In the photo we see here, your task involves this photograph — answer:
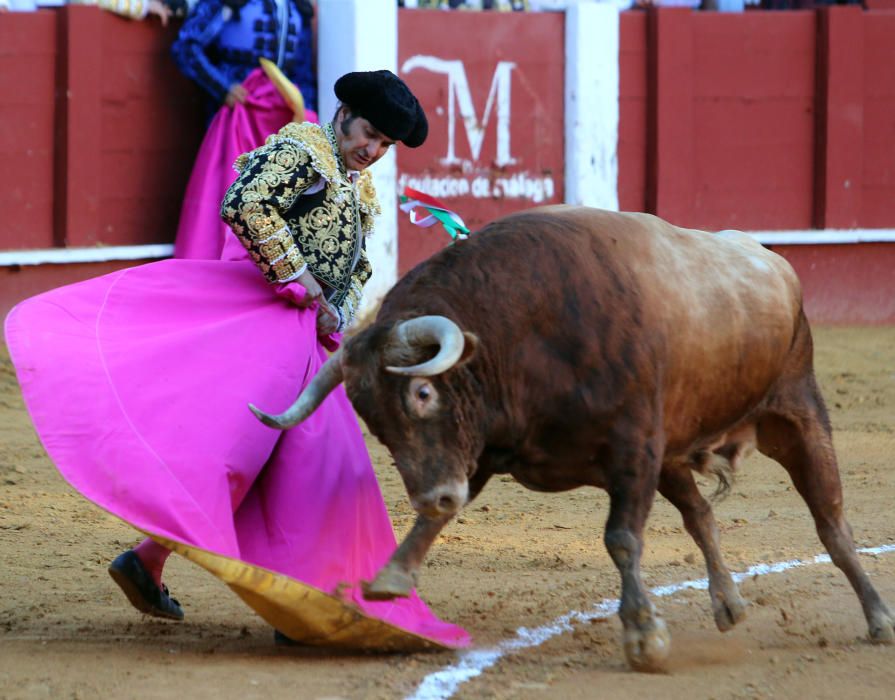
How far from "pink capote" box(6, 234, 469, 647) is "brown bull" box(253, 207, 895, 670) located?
0.20 metres

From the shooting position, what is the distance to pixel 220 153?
696 centimetres

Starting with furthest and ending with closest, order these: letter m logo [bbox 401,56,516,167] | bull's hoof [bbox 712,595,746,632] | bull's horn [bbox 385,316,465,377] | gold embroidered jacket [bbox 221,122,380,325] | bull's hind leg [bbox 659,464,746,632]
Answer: letter m logo [bbox 401,56,516,167] < bull's hind leg [bbox 659,464,746,632] < bull's hoof [bbox 712,595,746,632] < gold embroidered jacket [bbox 221,122,380,325] < bull's horn [bbox 385,316,465,377]

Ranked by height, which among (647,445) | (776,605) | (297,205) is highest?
(297,205)

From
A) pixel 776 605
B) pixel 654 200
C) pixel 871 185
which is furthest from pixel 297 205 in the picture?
pixel 871 185

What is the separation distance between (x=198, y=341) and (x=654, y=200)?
5.22m

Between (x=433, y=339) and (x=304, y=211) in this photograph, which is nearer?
(x=433, y=339)

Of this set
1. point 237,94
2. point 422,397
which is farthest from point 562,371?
point 237,94

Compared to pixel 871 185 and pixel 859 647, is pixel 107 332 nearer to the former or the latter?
pixel 859 647

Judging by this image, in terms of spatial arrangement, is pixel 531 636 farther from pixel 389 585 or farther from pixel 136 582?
pixel 136 582

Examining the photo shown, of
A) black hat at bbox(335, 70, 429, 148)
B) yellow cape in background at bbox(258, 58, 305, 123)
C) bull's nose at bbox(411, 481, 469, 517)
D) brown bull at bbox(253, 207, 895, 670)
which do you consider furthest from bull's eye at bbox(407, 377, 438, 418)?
yellow cape in background at bbox(258, 58, 305, 123)

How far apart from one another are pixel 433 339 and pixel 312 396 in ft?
Result: 1.04

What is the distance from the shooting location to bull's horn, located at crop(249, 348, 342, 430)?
10.2ft

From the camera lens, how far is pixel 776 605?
3.87 metres

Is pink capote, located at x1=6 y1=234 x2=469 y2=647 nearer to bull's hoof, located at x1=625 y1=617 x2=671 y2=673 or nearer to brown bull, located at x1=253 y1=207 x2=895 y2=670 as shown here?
brown bull, located at x1=253 y1=207 x2=895 y2=670
